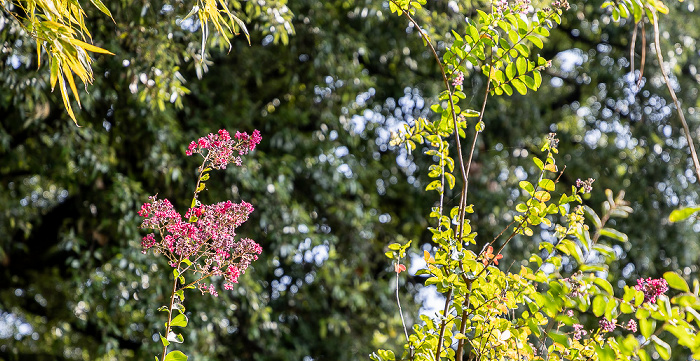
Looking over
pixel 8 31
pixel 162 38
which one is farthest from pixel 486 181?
pixel 8 31

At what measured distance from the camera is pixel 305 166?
3.95 m

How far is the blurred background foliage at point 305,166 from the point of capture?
3.32 m

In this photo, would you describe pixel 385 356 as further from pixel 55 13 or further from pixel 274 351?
pixel 274 351

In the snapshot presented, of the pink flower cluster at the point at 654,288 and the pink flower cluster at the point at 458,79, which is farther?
the pink flower cluster at the point at 458,79

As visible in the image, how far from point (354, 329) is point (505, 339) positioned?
3170 millimetres

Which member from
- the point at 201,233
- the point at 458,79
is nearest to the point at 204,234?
the point at 201,233

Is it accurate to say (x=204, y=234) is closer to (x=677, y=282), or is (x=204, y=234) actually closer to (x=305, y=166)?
(x=677, y=282)

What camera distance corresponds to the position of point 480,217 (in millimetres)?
4246

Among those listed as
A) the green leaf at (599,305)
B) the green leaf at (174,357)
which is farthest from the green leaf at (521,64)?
the green leaf at (174,357)

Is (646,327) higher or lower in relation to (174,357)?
higher

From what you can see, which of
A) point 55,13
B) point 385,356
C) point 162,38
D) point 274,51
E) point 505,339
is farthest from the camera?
point 274,51

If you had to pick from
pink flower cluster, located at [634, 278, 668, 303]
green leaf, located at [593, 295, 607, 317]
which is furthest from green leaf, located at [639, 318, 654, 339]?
pink flower cluster, located at [634, 278, 668, 303]

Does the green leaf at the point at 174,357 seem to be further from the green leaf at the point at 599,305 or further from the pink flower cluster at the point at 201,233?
the green leaf at the point at 599,305

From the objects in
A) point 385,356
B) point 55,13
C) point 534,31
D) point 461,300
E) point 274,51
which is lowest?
point 274,51
